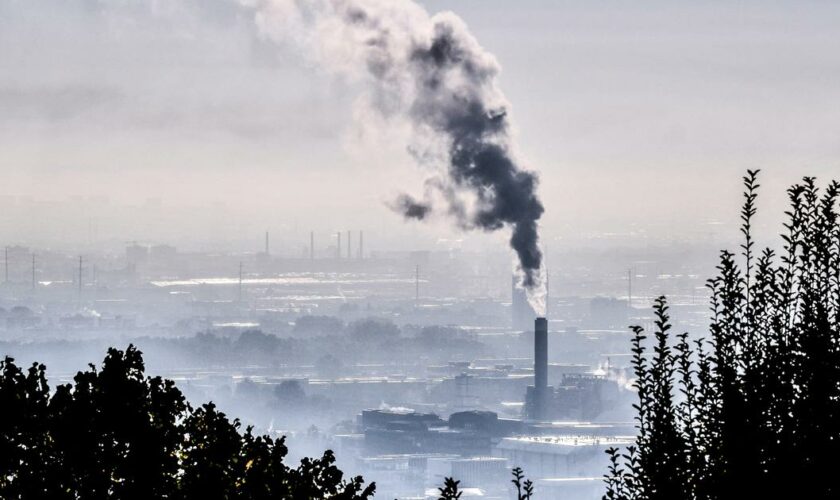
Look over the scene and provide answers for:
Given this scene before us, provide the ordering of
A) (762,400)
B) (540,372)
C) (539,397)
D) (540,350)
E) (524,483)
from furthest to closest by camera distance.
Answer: (539,397) < (540,372) < (540,350) < (524,483) < (762,400)

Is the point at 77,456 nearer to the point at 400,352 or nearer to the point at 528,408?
the point at 528,408

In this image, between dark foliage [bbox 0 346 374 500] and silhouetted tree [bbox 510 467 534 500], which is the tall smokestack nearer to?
silhouetted tree [bbox 510 467 534 500]

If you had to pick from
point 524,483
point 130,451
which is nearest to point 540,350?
point 524,483

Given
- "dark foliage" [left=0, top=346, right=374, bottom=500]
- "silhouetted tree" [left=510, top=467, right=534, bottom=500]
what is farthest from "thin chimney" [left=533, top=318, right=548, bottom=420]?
"dark foliage" [left=0, top=346, right=374, bottom=500]

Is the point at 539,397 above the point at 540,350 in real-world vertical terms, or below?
below

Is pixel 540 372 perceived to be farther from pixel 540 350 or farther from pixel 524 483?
pixel 524 483

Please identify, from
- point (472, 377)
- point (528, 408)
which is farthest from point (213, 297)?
point (528, 408)
